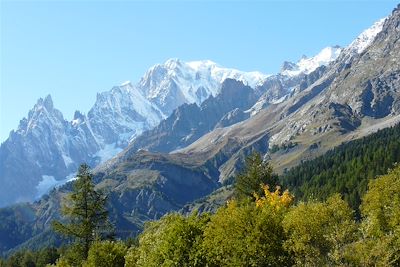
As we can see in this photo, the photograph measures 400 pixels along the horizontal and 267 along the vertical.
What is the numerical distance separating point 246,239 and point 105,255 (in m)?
25.3

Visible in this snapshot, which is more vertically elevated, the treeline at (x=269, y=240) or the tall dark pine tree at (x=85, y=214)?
the tall dark pine tree at (x=85, y=214)

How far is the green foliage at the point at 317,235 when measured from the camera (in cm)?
4997

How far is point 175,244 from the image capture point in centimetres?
5716

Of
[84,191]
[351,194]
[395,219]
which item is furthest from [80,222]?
[351,194]

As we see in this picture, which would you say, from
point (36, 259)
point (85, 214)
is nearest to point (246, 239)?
point (85, 214)

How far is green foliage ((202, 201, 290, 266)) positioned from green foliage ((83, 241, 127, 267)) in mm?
20004

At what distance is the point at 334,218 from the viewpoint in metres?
56.8

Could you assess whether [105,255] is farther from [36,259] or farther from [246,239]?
[36,259]

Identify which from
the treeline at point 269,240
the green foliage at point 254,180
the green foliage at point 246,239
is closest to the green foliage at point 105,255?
the treeline at point 269,240

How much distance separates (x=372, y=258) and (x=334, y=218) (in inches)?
415

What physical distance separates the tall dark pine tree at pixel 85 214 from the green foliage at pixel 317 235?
31.0 m

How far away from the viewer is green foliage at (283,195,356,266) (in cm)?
4997

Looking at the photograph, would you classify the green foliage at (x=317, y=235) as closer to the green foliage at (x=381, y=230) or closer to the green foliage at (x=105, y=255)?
the green foliage at (x=381, y=230)

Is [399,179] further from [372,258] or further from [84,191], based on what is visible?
[84,191]
